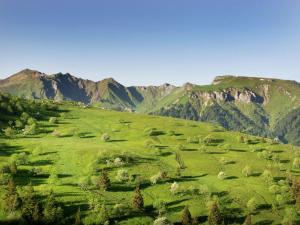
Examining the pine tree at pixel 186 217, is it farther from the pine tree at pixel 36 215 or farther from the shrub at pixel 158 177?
the pine tree at pixel 36 215

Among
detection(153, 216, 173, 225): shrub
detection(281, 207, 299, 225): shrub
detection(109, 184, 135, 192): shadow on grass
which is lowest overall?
detection(281, 207, 299, 225): shrub

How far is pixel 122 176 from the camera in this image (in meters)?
141

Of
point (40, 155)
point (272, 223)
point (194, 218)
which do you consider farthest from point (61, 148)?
point (272, 223)

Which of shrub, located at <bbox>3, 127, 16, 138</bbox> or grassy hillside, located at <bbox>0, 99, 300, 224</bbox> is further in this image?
shrub, located at <bbox>3, 127, 16, 138</bbox>

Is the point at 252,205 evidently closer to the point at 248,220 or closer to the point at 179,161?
the point at 248,220

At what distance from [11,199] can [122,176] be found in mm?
43329

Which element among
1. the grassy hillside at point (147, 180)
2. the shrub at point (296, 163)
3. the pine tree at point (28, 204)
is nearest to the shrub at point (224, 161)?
the grassy hillside at point (147, 180)

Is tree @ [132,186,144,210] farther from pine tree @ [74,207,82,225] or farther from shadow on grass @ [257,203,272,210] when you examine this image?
shadow on grass @ [257,203,272,210]

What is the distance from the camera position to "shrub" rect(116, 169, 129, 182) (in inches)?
5516

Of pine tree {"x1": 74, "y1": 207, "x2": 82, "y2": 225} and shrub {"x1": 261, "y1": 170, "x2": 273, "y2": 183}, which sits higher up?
shrub {"x1": 261, "y1": 170, "x2": 273, "y2": 183}

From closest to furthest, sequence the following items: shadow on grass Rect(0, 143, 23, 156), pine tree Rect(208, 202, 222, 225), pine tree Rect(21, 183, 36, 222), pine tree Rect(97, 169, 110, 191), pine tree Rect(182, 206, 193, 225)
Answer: pine tree Rect(21, 183, 36, 222) < pine tree Rect(182, 206, 193, 225) < pine tree Rect(208, 202, 222, 225) < pine tree Rect(97, 169, 110, 191) < shadow on grass Rect(0, 143, 23, 156)

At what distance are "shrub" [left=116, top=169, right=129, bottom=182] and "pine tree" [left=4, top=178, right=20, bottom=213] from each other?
38.5m

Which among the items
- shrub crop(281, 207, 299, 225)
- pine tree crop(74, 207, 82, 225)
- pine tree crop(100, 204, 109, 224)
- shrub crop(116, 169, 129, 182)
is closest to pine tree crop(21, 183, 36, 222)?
pine tree crop(74, 207, 82, 225)

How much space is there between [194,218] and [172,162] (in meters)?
57.8
